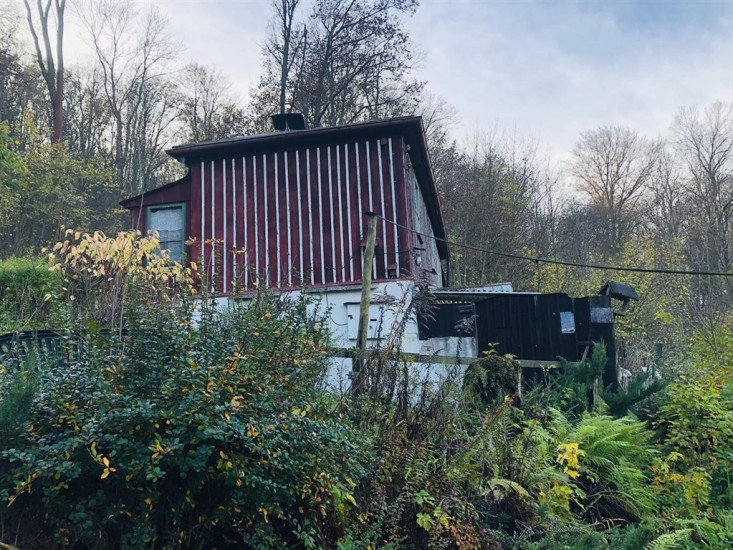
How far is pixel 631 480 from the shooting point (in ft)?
20.9

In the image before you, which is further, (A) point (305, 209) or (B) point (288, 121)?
(B) point (288, 121)

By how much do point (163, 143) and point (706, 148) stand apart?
25.1m

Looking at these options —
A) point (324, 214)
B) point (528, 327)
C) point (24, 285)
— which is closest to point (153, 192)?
point (24, 285)

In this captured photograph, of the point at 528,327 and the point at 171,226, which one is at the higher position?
the point at 171,226

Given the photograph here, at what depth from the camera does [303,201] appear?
13930mm

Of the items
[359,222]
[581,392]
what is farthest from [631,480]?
[359,222]

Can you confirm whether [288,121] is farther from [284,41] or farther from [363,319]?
[284,41]

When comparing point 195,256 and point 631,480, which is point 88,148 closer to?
point 195,256

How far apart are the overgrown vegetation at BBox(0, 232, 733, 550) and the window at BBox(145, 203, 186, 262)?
7490mm

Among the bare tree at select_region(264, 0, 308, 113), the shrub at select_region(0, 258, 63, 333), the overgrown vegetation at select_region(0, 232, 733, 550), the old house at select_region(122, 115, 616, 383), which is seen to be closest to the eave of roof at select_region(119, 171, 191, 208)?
the old house at select_region(122, 115, 616, 383)

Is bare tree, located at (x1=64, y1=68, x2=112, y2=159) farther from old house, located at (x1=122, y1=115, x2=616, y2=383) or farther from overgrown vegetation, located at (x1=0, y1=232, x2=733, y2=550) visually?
overgrown vegetation, located at (x1=0, y1=232, x2=733, y2=550)

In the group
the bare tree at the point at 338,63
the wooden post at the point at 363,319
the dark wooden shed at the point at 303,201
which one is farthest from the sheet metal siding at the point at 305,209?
the bare tree at the point at 338,63

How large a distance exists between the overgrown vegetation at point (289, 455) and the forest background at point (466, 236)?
0.03 metres

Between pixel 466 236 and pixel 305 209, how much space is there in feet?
42.1
